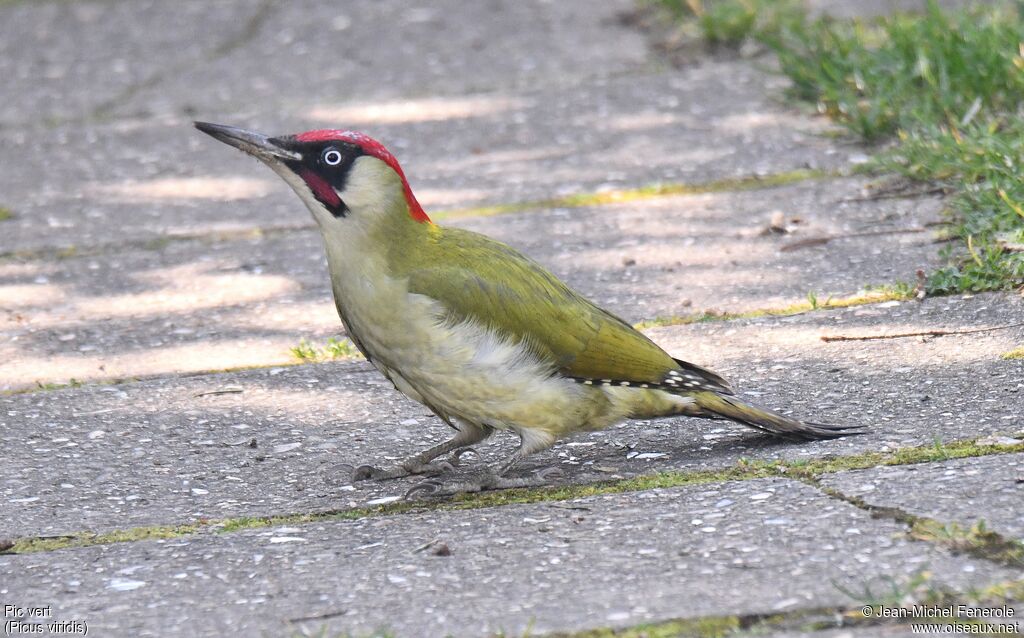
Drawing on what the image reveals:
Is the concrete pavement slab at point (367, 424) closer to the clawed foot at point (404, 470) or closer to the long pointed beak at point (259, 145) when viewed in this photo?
the clawed foot at point (404, 470)

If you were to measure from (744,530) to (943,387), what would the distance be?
1.08m

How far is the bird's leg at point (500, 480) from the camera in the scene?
3.50 metres

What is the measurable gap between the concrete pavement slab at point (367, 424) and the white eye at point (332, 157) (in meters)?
0.77

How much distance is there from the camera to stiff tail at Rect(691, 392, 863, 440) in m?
3.56

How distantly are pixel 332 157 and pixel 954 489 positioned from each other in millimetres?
1662

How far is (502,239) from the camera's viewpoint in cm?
530

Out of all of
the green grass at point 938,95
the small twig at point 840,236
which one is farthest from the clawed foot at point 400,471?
the small twig at point 840,236

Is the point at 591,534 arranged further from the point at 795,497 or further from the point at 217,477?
the point at 217,477

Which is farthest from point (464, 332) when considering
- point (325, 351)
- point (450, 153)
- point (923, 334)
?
point (450, 153)

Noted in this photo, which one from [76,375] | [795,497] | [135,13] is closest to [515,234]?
[76,375]

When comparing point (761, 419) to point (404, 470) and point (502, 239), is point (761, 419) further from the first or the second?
point (502, 239)

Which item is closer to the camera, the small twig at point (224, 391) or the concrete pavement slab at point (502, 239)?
the small twig at point (224, 391)

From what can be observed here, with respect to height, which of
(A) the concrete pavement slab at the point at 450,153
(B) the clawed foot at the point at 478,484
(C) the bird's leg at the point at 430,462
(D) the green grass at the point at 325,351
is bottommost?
(B) the clawed foot at the point at 478,484

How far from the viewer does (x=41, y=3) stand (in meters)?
9.50
